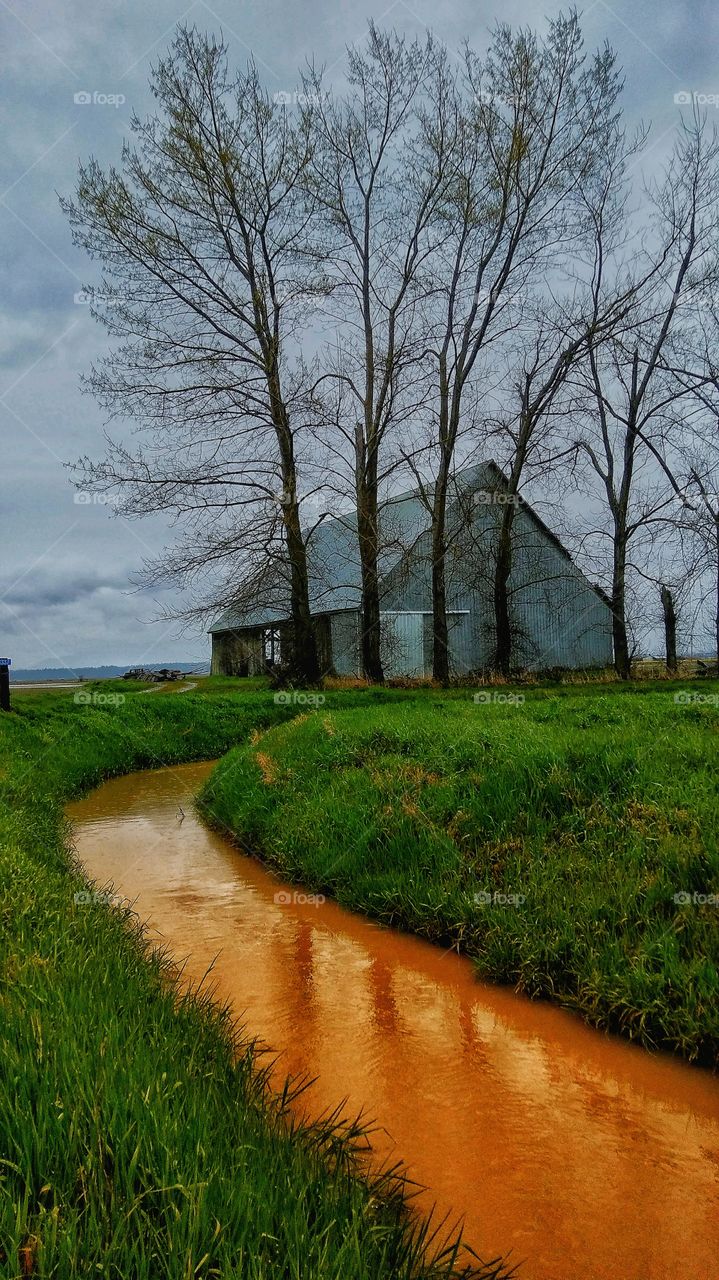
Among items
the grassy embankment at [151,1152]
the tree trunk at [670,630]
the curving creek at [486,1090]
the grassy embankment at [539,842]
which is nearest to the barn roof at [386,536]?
the tree trunk at [670,630]

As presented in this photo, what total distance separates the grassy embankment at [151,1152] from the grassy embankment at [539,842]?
6.71 feet

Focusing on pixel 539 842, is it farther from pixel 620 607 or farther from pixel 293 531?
pixel 620 607

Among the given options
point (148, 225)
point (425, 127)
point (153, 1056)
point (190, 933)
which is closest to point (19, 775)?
point (190, 933)

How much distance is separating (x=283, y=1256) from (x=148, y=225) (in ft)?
70.7

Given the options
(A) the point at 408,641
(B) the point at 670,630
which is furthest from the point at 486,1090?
(B) the point at 670,630

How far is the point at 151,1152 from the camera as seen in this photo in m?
2.09

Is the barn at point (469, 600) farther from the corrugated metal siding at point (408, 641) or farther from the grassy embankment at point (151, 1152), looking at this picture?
the grassy embankment at point (151, 1152)

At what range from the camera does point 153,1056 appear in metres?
2.75

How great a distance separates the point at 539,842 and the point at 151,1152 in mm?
4439

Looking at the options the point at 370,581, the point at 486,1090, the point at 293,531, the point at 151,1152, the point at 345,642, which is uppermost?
the point at 293,531

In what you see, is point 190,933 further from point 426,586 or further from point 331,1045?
point 426,586

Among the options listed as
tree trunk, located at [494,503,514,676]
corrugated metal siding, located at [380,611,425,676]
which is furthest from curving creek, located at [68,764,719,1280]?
corrugated metal siding, located at [380,611,425,676]

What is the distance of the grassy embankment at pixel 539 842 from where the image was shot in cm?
441

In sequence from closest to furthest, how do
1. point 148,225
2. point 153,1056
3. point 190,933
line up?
point 153,1056 < point 190,933 < point 148,225
